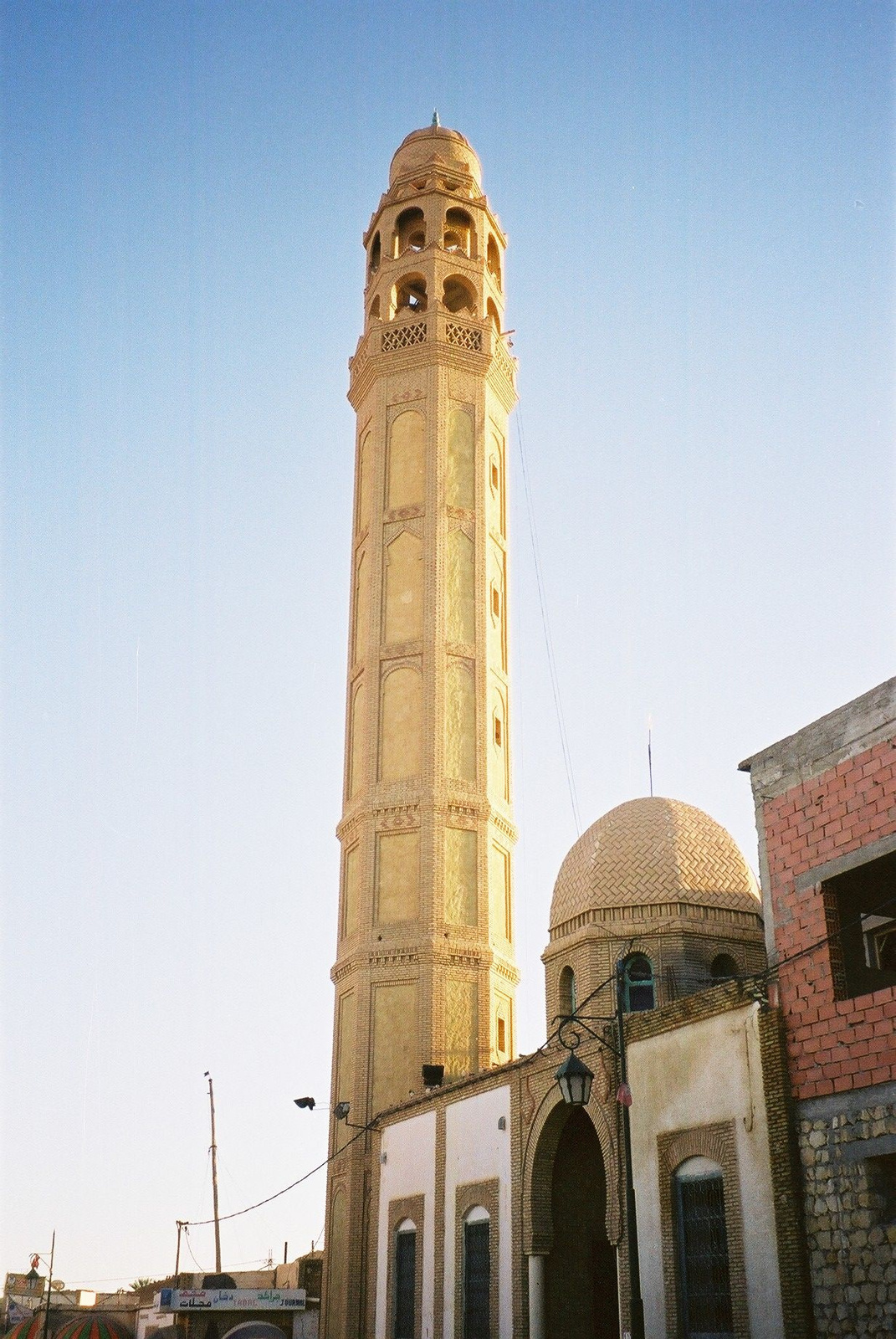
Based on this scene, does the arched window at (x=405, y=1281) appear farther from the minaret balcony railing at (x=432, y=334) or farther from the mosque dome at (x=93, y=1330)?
the minaret balcony railing at (x=432, y=334)

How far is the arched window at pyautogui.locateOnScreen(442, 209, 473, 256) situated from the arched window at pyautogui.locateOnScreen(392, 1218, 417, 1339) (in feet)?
83.7

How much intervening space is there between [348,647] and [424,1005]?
10105 millimetres

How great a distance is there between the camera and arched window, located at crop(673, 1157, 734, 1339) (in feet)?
51.8

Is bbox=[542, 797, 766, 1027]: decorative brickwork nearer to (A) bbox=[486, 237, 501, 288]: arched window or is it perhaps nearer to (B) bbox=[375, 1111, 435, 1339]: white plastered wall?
(B) bbox=[375, 1111, 435, 1339]: white plastered wall

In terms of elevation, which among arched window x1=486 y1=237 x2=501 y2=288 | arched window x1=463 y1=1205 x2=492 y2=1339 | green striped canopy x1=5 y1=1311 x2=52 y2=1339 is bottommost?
green striped canopy x1=5 y1=1311 x2=52 y2=1339

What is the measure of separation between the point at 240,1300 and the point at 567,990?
14629mm

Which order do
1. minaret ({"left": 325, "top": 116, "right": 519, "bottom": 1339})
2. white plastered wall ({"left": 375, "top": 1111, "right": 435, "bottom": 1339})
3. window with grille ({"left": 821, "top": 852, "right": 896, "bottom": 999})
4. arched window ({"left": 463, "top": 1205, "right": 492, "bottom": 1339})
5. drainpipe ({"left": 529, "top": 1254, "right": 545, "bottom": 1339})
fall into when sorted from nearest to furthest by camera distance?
1. window with grille ({"left": 821, "top": 852, "right": 896, "bottom": 999})
2. drainpipe ({"left": 529, "top": 1254, "right": 545, "bottom": 1339})
3. arched window ({"left": 463, "top": 1205, "right": 492, "bottom": 1339})
4. white plastered wall ({"left": 375, "top": 1111, "right": 435, "bottom": 1339})
5. minaret ({"left": 325, "top": 116, "right": 519, "bottom": 1339})

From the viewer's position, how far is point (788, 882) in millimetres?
16266

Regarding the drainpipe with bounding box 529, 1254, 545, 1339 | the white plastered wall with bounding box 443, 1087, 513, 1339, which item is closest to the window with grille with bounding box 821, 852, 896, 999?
the drainpipe with bounding box 529, 1254, 545, 1339

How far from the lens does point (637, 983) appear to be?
72.1 ft

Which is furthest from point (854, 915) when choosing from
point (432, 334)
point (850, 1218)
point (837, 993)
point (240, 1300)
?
point (432, 334)

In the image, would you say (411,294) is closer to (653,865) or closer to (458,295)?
(458,295)

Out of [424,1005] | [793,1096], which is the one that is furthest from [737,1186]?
[424,1005]

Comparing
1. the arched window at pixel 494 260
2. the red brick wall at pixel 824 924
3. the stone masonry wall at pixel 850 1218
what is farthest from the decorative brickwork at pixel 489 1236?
the arched window at pixel 494 260
